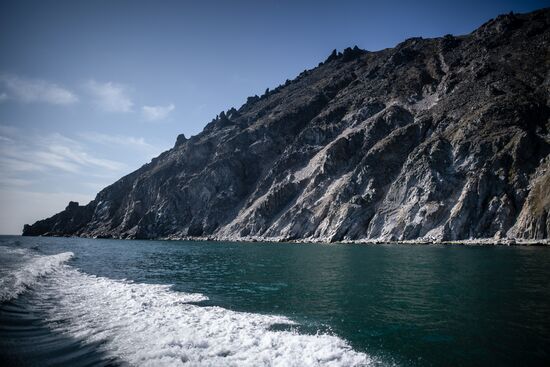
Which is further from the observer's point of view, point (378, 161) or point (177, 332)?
point (378, 161)

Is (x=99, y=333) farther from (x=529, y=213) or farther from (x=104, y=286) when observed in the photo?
(x=529, y=213)

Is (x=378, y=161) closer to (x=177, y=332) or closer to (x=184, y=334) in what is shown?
(x=177, y=332)

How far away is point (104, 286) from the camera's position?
25.0 metres

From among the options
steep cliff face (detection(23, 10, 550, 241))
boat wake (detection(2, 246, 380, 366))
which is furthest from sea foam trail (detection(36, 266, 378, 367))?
steep cliff face (detection(23, 10, 550, 241))

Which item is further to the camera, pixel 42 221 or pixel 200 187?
pixel 42 221

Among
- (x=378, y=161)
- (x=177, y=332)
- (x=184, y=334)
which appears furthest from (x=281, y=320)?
(x=378, y=161)

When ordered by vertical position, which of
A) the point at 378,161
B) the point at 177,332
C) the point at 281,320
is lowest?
the point at 281,320

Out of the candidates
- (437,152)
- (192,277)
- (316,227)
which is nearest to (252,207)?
(316,227)

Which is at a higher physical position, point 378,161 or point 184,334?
point 378,161

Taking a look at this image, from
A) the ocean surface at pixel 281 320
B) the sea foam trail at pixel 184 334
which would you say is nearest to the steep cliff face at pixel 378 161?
the ocean surface at pixel 281 320

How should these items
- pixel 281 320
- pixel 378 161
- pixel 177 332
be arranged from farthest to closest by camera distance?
pixel 378 161 → pixel 281 320 → pixel 177 332

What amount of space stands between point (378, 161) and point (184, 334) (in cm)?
9321

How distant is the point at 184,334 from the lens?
540 inches

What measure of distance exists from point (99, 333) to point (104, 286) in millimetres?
12296
